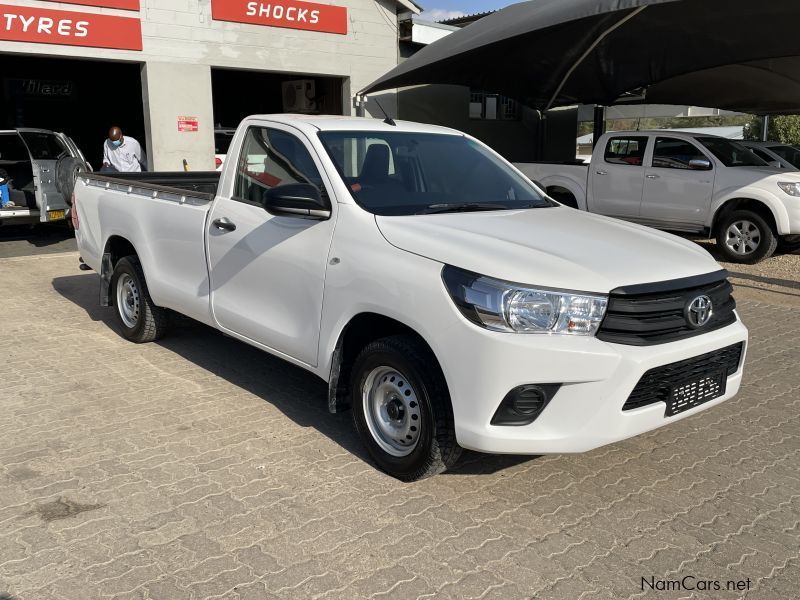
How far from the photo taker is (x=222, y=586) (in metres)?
2.87

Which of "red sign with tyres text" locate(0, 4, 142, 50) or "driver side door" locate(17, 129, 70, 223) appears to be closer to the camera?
"driver side door" locate(17, 129, 70, 223)

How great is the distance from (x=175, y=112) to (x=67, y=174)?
3036mm

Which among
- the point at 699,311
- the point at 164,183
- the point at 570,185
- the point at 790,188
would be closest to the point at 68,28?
the point at 164,183

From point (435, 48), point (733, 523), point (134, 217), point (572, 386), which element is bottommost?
point (733, 523)

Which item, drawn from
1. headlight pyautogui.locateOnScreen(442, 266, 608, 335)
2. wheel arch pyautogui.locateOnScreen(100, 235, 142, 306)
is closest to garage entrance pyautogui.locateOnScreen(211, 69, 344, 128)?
wheel arch pyautogui.locateOnScreen(100, 235, 142, 306)

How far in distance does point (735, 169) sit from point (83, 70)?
19073 mm

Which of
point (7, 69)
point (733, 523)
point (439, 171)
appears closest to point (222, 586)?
point (733, 523)

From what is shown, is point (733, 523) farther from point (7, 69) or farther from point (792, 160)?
point (7, 69)

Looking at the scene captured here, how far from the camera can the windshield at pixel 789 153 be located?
515 inches

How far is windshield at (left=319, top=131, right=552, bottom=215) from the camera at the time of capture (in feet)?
13.3

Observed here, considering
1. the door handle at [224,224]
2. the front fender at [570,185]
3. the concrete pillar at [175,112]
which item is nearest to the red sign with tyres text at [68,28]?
the concrete pillar at [175,112]

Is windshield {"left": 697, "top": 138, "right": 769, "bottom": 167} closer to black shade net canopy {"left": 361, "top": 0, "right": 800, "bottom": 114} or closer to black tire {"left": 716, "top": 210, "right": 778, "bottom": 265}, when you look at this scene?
black tire {"left": 716, "top": 210, "right": 778, "bottom": 265}

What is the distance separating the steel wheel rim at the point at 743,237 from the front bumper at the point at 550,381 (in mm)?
8017

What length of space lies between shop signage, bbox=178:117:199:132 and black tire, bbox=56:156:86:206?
2.71 metres
